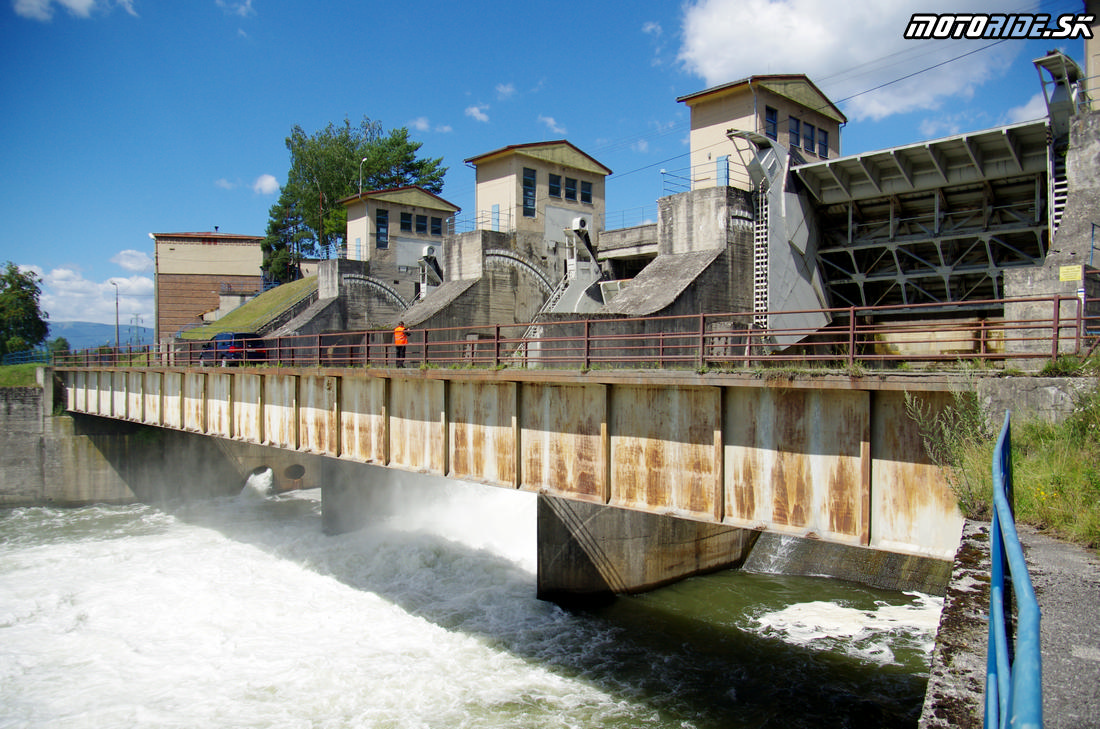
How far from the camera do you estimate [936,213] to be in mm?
21562

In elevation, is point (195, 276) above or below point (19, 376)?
above

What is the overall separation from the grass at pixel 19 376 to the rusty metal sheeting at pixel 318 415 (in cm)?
2462

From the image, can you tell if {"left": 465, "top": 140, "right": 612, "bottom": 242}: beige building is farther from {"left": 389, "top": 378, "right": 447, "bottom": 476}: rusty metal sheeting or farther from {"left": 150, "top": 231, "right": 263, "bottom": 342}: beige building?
{"left": 150, "top": 231, "right": 263, "bottom": 342}: beige building

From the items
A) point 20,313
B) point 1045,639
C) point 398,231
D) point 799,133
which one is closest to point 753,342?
point 799,133

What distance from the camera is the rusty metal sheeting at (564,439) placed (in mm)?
11633

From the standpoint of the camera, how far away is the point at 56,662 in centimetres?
1623

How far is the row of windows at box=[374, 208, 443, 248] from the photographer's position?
44062mm

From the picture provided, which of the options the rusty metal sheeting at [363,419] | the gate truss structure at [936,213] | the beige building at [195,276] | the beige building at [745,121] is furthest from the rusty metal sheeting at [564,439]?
the beige building at [195,276]

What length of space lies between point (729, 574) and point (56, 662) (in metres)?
19.4

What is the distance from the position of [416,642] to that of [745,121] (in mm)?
22473

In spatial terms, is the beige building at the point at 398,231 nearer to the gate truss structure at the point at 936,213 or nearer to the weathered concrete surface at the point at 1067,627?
the gate truss structure at the point at 936,213

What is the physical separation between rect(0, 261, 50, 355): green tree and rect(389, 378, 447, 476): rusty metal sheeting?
56.4 metres

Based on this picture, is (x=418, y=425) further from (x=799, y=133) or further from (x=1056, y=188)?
(x=799, y=133)

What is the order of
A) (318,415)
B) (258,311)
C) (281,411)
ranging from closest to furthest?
(318,415) < (281,411) < (258,311)
